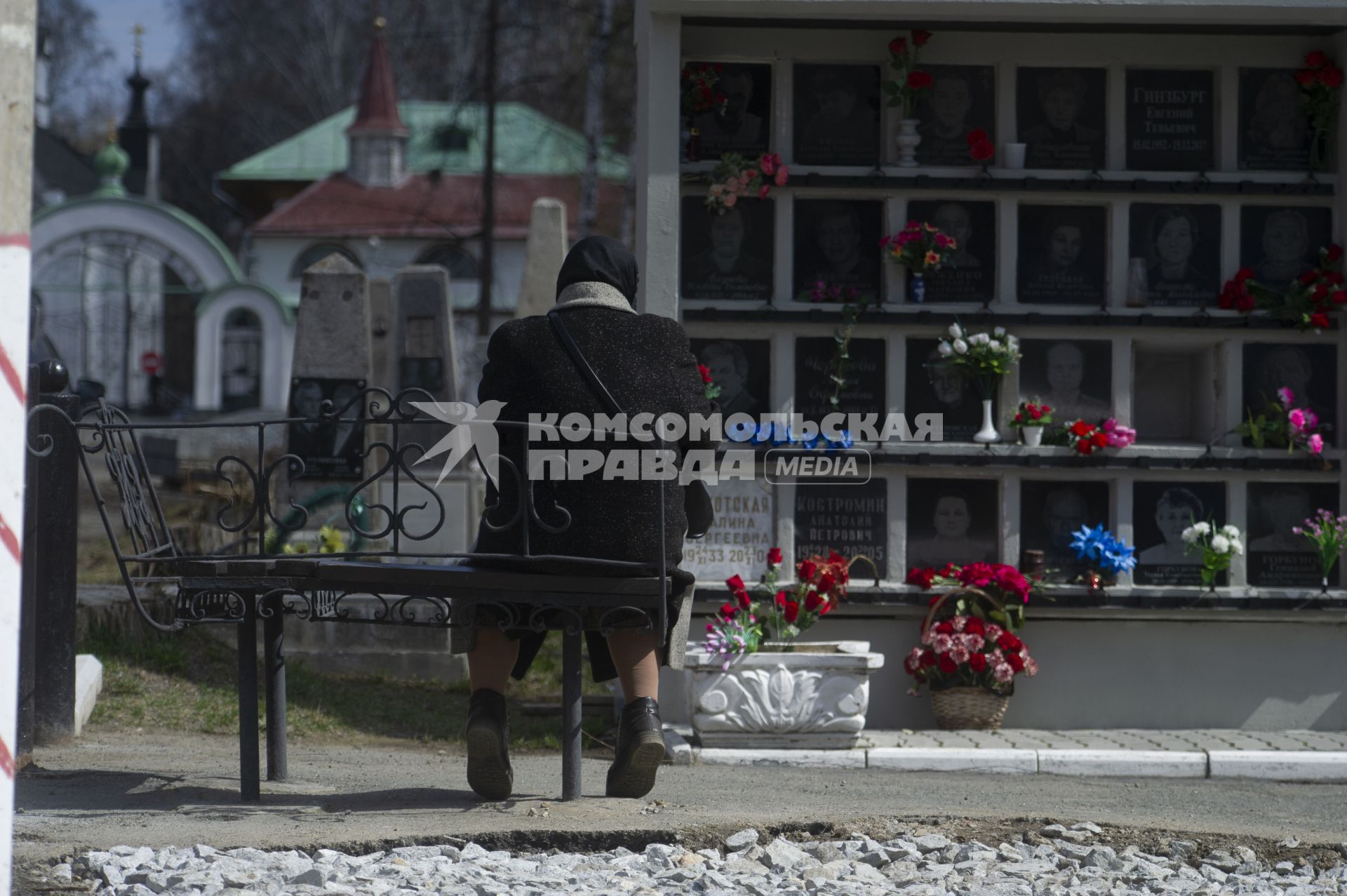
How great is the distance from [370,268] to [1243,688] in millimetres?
29650

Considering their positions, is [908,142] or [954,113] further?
[954,113]

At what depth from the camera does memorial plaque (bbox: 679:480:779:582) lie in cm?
623

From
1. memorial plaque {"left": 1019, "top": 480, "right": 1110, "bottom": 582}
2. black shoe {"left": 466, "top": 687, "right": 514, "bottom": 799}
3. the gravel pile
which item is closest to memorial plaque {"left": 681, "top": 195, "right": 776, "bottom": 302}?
memorial plaque {"left": 1019, "top": 480, "right": 1110, "bottom": 582}

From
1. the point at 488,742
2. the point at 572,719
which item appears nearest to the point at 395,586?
the point at 488,742

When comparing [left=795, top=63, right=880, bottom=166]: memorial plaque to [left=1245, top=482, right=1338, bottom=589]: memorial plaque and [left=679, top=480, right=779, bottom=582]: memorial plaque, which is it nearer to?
[left=679, top=480, right=779, bottom=582]: memorial plaque

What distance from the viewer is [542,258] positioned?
11336 mm

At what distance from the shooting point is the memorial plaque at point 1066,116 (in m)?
6.52

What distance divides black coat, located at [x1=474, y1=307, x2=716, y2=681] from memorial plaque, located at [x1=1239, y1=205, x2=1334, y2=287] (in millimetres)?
3323

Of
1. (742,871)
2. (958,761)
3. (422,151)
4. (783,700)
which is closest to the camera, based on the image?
(742,871)

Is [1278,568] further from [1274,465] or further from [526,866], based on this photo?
[526,866]

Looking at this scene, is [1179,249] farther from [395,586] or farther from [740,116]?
[395,586]

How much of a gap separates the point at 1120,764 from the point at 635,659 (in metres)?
2.26

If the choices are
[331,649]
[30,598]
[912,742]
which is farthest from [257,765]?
[331,649]

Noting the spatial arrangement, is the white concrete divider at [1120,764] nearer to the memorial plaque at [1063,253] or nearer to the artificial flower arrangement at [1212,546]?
the artificial flower arrangement at [1212,546]
